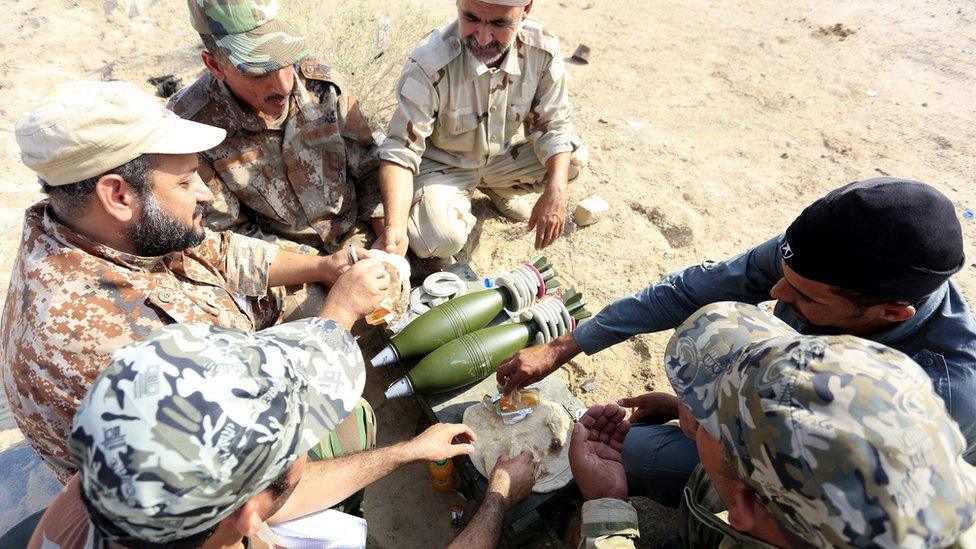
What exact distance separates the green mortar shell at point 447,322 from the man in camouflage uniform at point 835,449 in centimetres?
Answer: 185

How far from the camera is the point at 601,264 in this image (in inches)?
185

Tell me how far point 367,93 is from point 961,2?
7484mm

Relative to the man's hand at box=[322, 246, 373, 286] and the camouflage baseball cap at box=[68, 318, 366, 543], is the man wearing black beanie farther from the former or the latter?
the camouflage baseball cap at box=[68, 318, 366, 543]

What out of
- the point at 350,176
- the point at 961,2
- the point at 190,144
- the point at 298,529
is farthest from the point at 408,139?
the point at 961,2

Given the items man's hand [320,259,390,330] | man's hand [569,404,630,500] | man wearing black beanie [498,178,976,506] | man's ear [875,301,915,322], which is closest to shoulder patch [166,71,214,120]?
man's hand [320,259,390,330]

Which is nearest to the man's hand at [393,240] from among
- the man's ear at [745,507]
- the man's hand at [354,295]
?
the man's hand at [354,295]

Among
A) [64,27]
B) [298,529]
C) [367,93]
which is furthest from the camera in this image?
[64,27]

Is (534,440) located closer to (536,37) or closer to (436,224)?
(436,224)

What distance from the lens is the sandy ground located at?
471 centimetres

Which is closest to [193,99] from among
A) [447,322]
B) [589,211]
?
[447,322]

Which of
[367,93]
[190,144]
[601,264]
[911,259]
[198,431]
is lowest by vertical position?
[601,264]

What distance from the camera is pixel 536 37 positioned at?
403 centimetres

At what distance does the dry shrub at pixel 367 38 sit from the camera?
5730 millimetres

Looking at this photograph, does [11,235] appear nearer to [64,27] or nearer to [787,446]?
[64,27]
